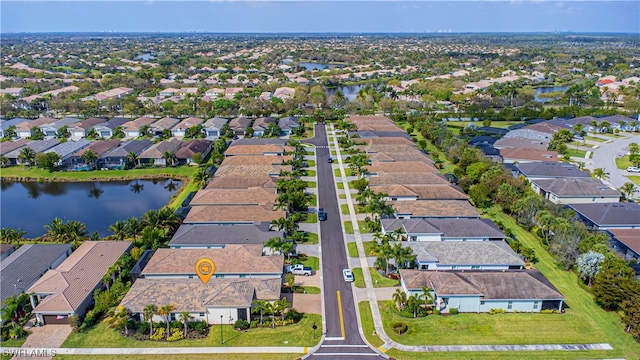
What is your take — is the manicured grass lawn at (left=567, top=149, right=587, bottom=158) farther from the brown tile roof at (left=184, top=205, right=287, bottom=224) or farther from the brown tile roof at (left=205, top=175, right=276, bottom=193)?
the brown tile roof at (left=184, top=205, right=287, bottom=224)

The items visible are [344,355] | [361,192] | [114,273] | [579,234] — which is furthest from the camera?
[361,192]

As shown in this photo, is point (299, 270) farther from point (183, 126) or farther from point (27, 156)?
point (183, 126)

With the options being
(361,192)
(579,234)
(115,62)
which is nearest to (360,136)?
(361,192)

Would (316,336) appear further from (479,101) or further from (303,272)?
(479,101)

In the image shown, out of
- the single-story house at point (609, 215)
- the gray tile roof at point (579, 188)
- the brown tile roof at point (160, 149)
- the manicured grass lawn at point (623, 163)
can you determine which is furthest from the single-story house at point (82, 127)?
the manicured grass lawn at point (623, 163)

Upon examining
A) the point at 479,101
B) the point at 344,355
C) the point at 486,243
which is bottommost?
the point at 344,355

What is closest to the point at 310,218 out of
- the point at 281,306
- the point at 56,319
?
the point at 281,306
